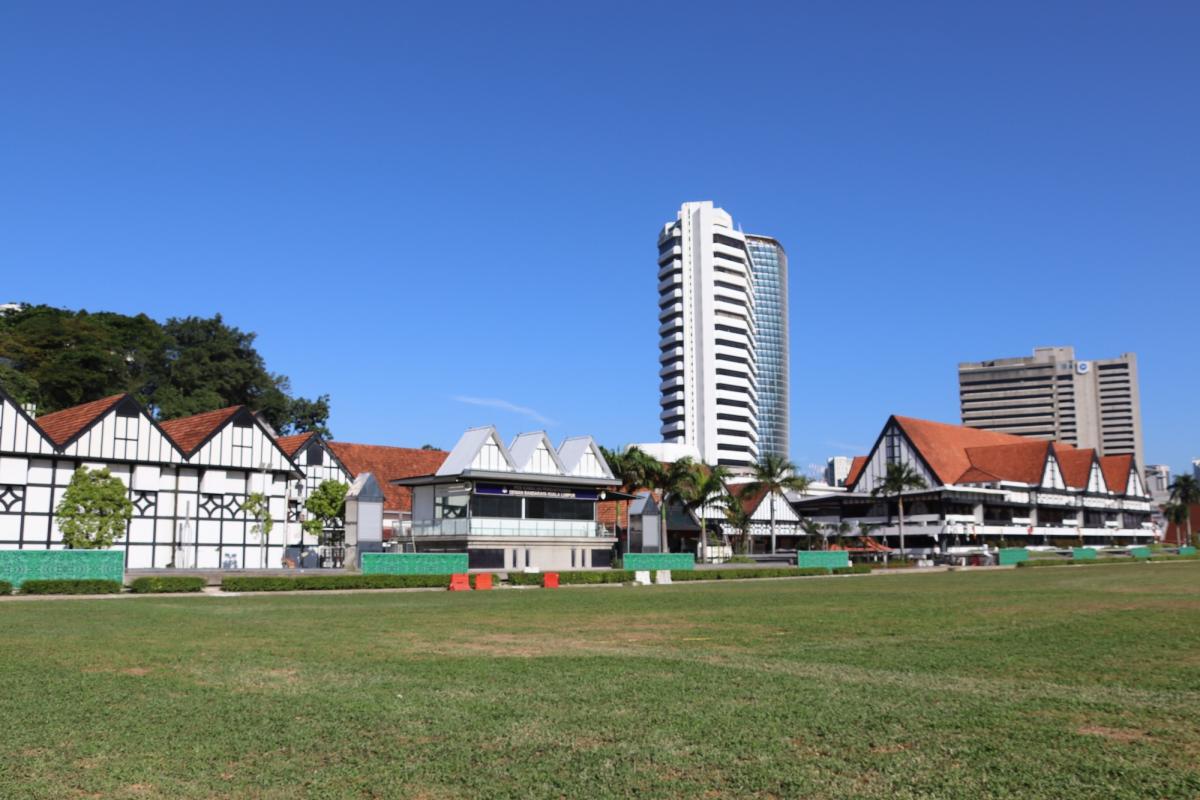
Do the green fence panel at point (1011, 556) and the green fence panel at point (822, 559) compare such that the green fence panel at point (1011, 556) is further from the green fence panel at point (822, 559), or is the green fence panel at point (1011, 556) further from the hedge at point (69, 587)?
the hedge at point (69, 587)

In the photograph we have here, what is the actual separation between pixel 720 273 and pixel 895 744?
179702 millimetres

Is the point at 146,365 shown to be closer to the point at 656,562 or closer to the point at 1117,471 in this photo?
the point at 656,562

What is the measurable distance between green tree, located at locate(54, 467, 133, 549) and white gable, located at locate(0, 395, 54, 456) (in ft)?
6.86

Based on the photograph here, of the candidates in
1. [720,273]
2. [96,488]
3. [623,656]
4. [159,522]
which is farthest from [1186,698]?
[720,273]

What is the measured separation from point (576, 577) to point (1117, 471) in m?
109

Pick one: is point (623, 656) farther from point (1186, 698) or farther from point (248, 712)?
point (1186, 698)

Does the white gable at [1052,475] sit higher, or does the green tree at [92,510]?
the white gable at [1052,475]

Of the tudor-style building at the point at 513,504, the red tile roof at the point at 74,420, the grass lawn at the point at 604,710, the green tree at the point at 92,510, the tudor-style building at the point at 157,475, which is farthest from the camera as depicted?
the tudor-style building at the point at 513,504

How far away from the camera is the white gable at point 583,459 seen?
61.5 metres

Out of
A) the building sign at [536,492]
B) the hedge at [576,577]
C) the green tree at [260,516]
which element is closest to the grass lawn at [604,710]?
the hedge at [576,577]

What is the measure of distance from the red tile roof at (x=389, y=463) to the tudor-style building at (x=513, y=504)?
404 inches

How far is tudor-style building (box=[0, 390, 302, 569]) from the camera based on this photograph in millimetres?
48344

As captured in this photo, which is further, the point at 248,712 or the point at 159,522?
the point at 159,522

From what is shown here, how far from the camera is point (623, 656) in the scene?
15.7 metres
